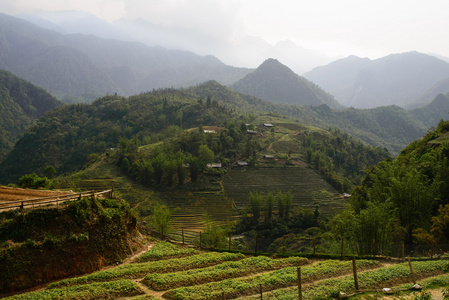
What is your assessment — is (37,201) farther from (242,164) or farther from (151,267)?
(242,164)

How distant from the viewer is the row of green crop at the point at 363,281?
625 inches

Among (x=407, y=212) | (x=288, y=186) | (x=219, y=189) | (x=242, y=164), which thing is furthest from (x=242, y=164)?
(x=407, y=212)

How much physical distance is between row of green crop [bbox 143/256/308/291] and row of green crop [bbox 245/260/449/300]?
3.84 metres

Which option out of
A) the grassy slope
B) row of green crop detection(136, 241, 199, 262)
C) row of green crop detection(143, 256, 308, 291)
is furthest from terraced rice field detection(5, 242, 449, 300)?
the grassy slope

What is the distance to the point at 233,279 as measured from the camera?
18.2 meters

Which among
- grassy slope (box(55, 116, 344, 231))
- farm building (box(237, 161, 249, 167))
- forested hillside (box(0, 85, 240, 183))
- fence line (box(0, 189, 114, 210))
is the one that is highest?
forested hillside (box(0, 85, 240, 183))

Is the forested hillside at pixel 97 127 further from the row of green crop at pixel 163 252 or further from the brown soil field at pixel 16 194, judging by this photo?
the row of green crop at pixel 163 252

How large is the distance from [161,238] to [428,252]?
23904mm

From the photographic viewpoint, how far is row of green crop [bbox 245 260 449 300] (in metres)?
15.9

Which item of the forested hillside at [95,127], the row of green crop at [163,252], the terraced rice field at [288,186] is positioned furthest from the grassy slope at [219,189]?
the forested hillside at [95,127]

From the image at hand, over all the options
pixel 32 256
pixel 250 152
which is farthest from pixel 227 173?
pixel 32 256

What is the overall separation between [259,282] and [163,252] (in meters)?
9.81

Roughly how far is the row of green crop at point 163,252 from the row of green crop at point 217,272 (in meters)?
4.66

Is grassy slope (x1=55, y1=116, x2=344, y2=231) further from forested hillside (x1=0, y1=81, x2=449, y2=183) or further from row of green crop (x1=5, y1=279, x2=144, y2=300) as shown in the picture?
row of green crop (x1=5, y1=279, x2=144, y2=300)
